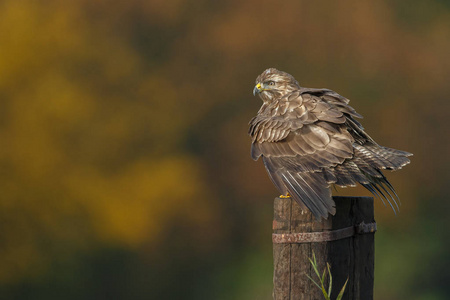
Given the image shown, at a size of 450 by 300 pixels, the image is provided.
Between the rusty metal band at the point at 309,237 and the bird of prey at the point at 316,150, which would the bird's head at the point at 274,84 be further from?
A: the rusty metal band at the point at 309,237

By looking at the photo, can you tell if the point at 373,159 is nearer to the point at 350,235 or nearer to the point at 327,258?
the point at 350,235

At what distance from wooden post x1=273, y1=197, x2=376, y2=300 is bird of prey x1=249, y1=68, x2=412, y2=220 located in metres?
0.09

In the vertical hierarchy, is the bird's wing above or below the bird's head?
below

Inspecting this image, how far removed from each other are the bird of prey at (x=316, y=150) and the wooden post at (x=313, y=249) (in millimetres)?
85

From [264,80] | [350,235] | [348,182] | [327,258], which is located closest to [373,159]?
[348,182]

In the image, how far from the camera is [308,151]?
11.6 feet

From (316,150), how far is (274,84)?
92cm

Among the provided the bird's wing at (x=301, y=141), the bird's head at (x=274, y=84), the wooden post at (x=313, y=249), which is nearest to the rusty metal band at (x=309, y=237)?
the wooden post at (x=313, y=249)

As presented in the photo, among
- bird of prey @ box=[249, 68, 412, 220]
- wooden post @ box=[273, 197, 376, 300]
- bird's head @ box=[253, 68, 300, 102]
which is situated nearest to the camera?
wooden post @ box=[273, 197, 376, 300]

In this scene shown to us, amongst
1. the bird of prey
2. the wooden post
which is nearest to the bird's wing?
the bird of prey

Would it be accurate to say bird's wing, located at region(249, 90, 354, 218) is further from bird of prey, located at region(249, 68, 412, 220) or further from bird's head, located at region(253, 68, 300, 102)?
bird's head, located at region(253, 68, 300, 102)

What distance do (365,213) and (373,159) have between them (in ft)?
1.11

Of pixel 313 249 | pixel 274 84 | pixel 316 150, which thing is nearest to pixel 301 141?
pixel 316 150

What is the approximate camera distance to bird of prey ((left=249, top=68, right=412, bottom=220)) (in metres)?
3.22
